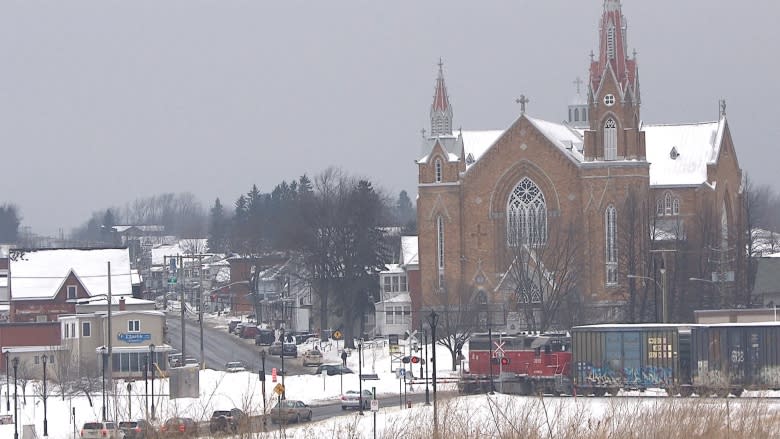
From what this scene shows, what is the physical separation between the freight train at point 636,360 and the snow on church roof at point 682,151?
55.3 meters

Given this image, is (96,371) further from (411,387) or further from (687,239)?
(687,239)

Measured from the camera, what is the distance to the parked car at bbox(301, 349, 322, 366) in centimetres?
9624

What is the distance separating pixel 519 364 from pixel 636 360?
23.2 feet

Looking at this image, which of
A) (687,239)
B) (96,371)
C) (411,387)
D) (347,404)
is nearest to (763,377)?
(347,404)

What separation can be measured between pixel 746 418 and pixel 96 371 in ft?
176

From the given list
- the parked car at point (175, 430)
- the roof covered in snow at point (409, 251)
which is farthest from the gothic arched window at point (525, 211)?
the parked car at point (175, 430)

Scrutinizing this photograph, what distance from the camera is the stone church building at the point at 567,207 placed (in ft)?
363

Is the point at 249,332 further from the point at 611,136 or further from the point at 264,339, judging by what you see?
the point at 611,136

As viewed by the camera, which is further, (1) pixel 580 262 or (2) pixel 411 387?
(1) pixel 580 262

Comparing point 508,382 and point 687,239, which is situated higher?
point 687,239

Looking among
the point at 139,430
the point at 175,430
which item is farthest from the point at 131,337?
the point at 175,430

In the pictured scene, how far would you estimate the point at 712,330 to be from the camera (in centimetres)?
5962

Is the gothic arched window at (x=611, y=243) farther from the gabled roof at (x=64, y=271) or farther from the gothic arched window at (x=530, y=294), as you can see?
the gabled roof at (x=64, y=271)

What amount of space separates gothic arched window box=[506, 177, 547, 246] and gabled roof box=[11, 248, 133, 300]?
27296 mm
